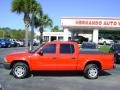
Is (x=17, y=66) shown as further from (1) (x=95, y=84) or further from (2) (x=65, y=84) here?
(1) (x=95, y=84)

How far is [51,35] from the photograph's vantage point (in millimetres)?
86312

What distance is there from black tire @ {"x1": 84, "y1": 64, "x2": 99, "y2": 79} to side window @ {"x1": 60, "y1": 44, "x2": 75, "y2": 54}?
1075 millimetres

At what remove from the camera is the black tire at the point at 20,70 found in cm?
1477

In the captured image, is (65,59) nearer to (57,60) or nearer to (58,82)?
(57,60)

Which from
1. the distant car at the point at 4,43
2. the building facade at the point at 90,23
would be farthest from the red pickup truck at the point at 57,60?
the distant car at the point at 4,43

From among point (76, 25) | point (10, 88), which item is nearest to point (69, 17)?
point (76, 25)

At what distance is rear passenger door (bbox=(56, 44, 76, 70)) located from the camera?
586 inches

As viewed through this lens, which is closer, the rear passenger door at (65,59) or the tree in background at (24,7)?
the rear passenger door at (65,59)

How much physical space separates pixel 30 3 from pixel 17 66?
57.2ft

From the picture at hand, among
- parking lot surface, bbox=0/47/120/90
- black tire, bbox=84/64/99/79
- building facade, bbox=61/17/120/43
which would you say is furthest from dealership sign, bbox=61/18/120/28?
black tire, bbox=84/64/99/79

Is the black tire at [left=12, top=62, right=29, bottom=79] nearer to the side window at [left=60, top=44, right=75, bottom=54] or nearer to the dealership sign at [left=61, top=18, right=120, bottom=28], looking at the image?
the side window at [left=60, top=44, right=75, bottom=54]

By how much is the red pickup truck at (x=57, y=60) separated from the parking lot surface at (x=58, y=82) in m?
0.42

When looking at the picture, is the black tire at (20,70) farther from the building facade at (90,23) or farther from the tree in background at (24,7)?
the building facade at (90,23)

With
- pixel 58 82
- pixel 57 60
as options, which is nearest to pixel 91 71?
pixel 57 60
